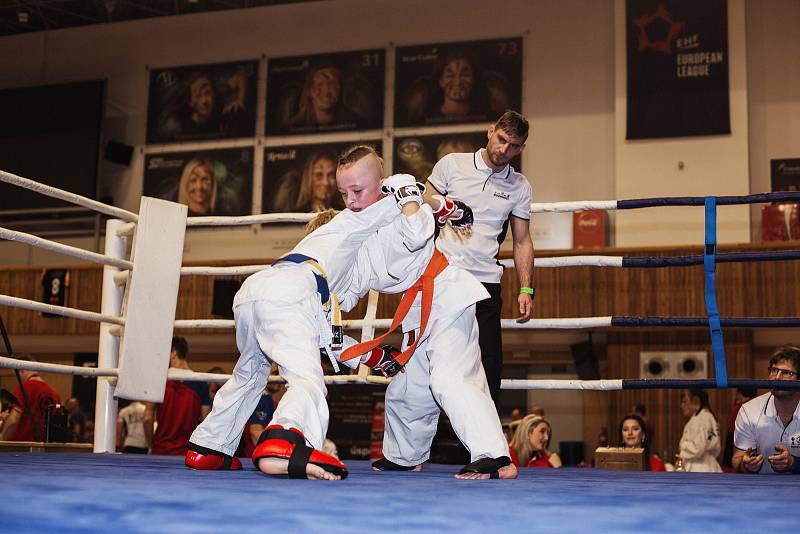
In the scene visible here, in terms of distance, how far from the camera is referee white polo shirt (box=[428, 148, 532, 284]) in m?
3.31

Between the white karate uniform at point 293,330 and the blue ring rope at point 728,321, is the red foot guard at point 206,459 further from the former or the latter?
the blue ring rope at point 728,321

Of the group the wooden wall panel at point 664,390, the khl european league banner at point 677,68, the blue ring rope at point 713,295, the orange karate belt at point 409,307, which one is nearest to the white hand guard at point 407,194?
the orange karate belt at point 409,307

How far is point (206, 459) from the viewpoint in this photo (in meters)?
2.53

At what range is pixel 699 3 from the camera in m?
9.39

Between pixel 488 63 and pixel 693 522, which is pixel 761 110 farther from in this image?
pixel 693 522

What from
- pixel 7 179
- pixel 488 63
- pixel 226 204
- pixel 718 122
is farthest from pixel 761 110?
pixel 7 179

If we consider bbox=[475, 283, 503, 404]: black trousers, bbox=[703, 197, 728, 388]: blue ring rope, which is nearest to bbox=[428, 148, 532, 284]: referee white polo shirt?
bbox=[475, 283, 503, 404]: black trousers

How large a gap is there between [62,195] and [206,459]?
141 centimetres

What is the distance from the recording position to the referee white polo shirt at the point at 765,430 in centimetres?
331

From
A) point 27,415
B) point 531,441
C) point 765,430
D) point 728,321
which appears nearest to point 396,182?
point 728,321

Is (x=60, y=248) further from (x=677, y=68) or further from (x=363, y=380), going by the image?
(x=677, y=68)

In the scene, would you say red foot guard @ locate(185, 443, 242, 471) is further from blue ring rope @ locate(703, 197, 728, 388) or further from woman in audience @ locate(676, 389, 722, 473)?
woman in audience @ locate(676, 389, 722, 473)

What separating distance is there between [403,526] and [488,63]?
9.39 metres

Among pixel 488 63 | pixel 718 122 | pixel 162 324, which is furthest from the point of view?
pixel 488 63
